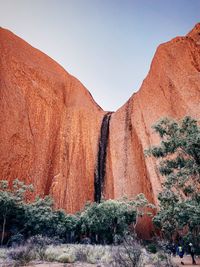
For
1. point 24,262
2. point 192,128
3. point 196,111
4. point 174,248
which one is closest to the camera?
point 24,262

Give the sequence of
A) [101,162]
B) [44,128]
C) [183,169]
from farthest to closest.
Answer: [101,162]
[44,128]
[183,169]

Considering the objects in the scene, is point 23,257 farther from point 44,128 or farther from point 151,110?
point 151,110

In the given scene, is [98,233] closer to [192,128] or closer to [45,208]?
[45,208]

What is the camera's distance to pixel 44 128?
3228 centimetres

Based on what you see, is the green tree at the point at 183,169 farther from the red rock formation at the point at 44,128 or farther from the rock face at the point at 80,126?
the red rock formation at the point at 44,128

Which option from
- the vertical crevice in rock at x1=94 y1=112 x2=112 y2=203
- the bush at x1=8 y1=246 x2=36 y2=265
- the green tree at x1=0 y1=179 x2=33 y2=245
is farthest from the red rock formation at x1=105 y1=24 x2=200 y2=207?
the bush at x1=8 y1=246 x2=36 y2=265

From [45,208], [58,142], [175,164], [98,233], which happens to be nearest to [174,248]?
[98,233]

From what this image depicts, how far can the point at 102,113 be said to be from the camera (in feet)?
135

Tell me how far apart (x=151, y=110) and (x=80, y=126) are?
36.4 feet

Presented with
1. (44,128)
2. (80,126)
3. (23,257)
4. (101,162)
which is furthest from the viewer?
(80,126)

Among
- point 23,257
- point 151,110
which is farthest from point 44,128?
point 23,257

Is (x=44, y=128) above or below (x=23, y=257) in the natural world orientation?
above

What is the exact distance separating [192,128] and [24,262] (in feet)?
27.2

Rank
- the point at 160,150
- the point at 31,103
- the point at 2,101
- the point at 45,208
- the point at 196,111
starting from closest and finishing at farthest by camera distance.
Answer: the point at 160,150 → the point at 45,208 → the point at 196,111 → the point at 2,101 → the point at 31,103
